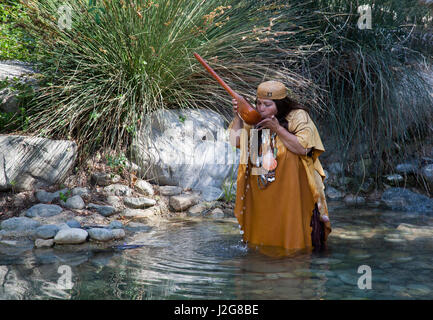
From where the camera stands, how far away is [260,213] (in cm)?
358

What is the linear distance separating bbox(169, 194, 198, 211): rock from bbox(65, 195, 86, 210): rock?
35.0 inches

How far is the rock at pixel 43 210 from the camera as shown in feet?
14.0

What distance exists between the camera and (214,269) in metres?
3.07

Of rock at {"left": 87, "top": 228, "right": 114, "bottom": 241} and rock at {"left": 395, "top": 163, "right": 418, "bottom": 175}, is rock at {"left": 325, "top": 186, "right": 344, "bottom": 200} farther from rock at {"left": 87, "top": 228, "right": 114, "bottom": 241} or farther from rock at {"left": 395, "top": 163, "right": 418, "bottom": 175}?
rock at {"left": 87, "top": 228, "right": 114, "bottom": 241}

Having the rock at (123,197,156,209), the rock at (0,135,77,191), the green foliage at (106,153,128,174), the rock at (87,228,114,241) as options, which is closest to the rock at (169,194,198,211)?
the rock at (123,197,156,209)

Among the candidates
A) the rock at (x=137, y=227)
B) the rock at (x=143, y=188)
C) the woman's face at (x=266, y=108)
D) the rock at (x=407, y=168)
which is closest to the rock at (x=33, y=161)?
the rock at (x=143, y=188)

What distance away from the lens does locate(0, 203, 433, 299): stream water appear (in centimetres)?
262

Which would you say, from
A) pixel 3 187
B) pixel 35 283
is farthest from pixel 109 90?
pixel 35 283

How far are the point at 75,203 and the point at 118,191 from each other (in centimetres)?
48

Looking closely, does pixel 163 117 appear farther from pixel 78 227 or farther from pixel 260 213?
pixel 260 213

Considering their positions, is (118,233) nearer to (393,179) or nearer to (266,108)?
(266,108)

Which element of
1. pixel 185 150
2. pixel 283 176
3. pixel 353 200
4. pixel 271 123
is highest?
pixel 271 123

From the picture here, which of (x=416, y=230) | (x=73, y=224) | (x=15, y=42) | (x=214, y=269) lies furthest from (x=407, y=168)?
(x=15, y=42)
